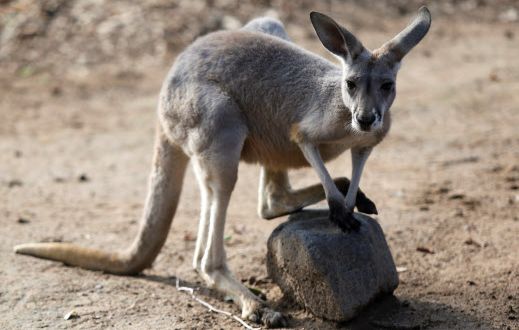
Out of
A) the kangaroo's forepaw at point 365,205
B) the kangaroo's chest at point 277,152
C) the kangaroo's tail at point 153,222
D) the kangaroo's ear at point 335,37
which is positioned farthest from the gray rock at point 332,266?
the kangaroo's ear at point 335,37

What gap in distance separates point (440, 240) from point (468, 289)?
33.5 inches

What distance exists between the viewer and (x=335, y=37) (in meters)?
4.77

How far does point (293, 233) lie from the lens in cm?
488

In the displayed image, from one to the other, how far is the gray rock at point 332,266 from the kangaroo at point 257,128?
0.47 feet

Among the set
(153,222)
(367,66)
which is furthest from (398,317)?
(153,222)

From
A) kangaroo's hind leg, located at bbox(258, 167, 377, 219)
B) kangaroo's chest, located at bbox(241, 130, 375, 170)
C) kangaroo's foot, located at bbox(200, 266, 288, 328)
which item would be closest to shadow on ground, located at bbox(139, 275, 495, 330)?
kangaroo's foot, located at bbox(200, 266, 288, 328)

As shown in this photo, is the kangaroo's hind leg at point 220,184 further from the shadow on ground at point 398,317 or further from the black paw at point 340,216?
the black paw at point 340,216

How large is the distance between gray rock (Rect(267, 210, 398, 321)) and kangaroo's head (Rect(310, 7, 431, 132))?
0.76m

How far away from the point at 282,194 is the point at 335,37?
1.22 m

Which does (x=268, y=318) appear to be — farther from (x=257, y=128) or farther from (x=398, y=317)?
(x=257, y=128)

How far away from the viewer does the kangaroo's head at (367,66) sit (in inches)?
175

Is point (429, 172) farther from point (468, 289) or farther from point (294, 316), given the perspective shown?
point (294, 316)

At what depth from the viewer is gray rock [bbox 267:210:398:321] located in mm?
4695

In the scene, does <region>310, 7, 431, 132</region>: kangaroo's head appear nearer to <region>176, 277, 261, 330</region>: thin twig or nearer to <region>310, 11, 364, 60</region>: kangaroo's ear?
<region>310, 11, 364, 60</region>: kangaroo's ear
